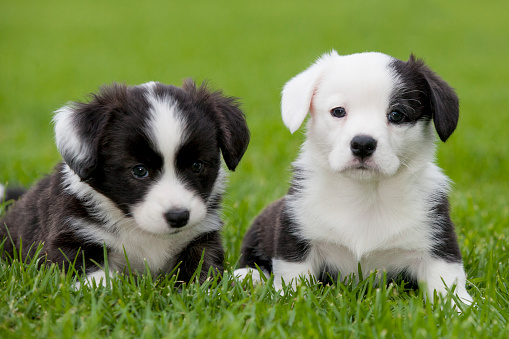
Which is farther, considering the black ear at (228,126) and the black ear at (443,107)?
the black ear at (228,126)

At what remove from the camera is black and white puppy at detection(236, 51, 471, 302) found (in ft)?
11.7

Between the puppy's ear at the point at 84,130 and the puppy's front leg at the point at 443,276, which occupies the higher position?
the puppy's ear at the point at 84,130

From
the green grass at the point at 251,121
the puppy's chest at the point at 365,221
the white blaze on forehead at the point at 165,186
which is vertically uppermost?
the white blaze on forehead at the point at 165,186

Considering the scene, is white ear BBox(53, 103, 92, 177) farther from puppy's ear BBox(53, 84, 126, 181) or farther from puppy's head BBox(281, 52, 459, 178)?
puppy's head BBox(281, 52, 459, 178)

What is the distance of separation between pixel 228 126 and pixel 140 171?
0.62m

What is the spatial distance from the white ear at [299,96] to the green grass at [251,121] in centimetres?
57

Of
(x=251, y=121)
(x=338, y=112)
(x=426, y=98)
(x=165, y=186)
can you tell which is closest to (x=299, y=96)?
(x=338, y=112)

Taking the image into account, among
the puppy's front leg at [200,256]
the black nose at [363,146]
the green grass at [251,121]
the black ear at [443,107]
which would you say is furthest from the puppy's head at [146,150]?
the black ear at [443,107]

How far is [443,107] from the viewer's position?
3604 millimetres

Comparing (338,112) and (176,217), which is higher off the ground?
(338,112)

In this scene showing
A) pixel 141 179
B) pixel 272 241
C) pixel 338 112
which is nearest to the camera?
pixel 141 179

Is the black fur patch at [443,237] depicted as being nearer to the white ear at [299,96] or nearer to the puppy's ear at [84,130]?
the white ear at [299,96]

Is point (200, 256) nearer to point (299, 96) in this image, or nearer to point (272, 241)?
point (272, 241)

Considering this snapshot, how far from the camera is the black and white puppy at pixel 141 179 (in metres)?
3.44
